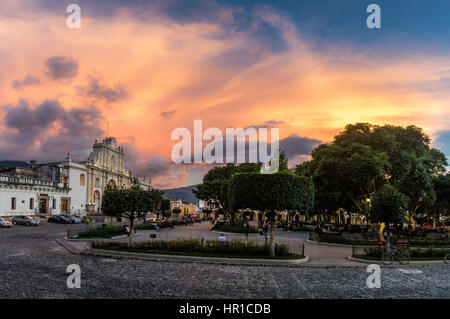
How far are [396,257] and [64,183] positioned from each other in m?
67.0

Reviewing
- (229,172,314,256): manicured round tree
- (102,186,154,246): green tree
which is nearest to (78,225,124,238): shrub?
(102,186,154,246): green tree

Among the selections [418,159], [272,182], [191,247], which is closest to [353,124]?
[418,159]

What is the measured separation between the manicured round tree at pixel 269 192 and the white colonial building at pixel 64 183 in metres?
47.7

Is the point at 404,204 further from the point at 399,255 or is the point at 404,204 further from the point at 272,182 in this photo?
the point at 272,182

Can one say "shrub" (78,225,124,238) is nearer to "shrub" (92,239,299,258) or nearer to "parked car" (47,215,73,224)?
"shrub" (92,239,299,258)

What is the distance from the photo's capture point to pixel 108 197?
22.1 m

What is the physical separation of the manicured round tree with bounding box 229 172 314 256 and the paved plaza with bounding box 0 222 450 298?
3.24 meters

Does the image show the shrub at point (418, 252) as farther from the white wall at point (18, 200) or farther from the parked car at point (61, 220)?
the white wall at point (18, 200)

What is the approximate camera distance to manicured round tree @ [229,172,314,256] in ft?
57.9

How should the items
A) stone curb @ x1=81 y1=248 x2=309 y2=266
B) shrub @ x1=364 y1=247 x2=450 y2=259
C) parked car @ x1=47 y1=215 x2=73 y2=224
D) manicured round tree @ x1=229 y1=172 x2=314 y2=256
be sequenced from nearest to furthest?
stone curb @ x1=81 y1=248 x2=309 y2=266 < manicured round tree @ x1=229 y1=172 x2=314 y2=256 < shrub @ x1=364 y1=247 x2=450 y2=259 < parked car @ x1=47 y1=215 x2=73 y2=224

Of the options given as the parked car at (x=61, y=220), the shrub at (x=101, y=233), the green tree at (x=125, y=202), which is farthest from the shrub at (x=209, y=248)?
the parked car at (x=61, y=220)

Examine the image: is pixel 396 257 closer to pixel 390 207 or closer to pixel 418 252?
pixel 418 252

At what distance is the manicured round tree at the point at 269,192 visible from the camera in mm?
17656

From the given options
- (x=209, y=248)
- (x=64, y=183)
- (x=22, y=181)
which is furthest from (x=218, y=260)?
(x=64, y=183)
